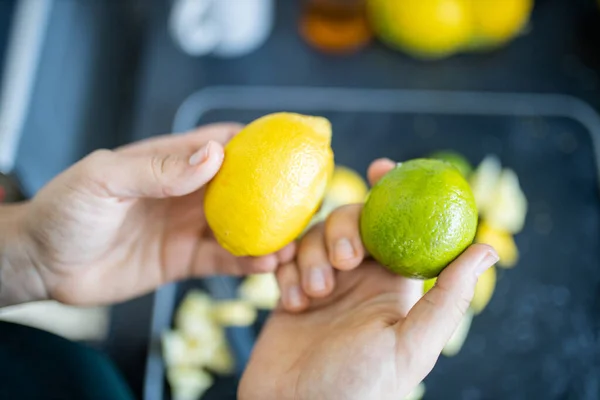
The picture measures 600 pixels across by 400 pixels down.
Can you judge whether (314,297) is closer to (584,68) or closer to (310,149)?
(310,149)

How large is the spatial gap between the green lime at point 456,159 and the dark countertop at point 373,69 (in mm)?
180

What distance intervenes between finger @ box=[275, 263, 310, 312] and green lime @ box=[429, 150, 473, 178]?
545 millimetres

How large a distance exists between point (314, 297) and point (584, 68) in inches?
38.0

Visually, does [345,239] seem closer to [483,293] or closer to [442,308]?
[442,308]

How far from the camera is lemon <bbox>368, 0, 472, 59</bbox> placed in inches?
51.4

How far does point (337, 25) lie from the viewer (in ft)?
Result: 4.66

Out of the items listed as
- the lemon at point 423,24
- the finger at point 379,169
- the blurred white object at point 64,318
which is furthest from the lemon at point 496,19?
the blurred white object at point 64,318

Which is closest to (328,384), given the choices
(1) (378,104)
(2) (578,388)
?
(2) (578,388)

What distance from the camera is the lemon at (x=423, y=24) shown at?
1.31 meters

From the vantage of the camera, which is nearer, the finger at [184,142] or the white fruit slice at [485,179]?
the finger at [184,142]

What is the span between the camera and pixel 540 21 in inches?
58.4

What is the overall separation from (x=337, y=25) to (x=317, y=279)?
2.67ft

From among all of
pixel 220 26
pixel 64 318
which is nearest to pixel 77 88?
pixel 220 26

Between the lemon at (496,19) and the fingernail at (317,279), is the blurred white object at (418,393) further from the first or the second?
the lemon at (496,19)
